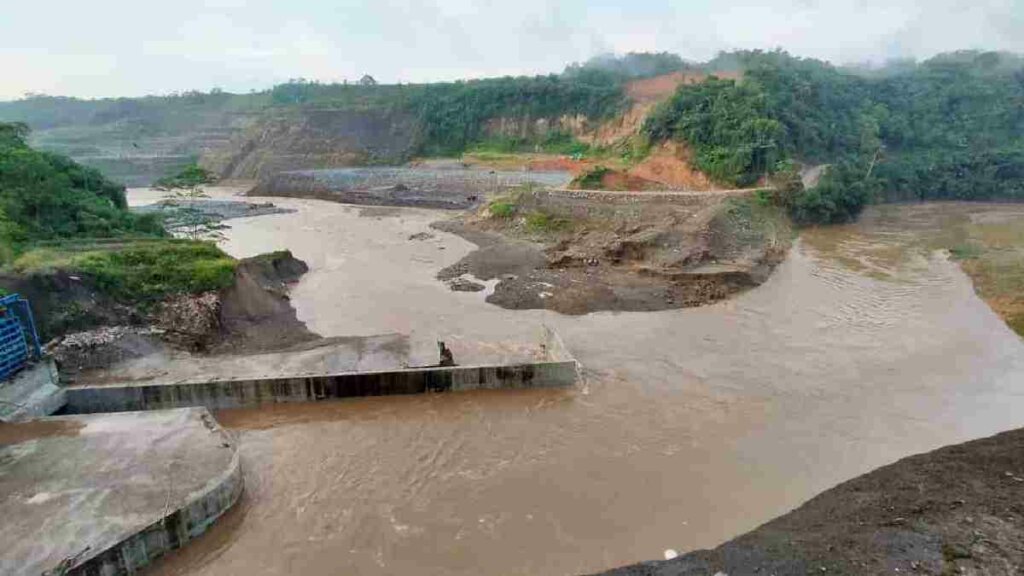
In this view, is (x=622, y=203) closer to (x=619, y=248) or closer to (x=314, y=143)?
(x=619, y=248)

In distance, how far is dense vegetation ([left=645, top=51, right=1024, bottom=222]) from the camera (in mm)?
41031

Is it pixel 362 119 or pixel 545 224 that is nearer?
pixel 545 224

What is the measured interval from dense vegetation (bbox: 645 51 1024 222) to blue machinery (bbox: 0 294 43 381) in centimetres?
3802

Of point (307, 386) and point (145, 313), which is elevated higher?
point (145, 313)

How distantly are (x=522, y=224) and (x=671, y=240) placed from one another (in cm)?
1066

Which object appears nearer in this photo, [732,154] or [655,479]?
[655,479]

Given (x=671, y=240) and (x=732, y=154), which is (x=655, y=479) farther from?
(x=732, y=154)

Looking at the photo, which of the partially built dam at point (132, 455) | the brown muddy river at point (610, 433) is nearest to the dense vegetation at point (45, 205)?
the partially built dam at point (132, 455)

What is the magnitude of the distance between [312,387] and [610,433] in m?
7.49

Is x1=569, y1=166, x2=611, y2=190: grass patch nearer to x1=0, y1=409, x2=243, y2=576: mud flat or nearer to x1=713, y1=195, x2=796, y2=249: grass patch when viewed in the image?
x1=713, y1=195, x2=796, y2=249: grass patch

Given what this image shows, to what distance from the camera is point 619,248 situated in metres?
29.3

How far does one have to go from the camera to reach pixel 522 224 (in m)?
37.4

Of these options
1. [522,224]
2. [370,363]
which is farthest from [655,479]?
[522,224]

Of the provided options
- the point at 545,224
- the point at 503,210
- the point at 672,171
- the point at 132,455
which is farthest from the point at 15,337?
the point at 672,171
